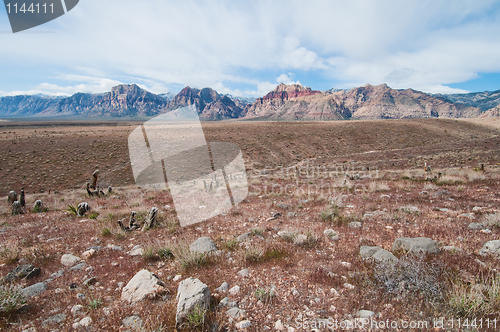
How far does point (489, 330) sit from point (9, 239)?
11.1m

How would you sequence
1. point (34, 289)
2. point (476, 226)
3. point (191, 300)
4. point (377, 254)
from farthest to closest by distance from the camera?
point (476, 226)
point (377, 254)
point (34, 289)
point (191, 300)

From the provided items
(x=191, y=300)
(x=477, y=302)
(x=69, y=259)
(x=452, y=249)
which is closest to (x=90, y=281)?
(x=69, y=259)

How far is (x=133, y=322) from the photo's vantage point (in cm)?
300

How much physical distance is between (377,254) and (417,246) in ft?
3.05

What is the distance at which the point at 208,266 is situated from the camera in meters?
4.50

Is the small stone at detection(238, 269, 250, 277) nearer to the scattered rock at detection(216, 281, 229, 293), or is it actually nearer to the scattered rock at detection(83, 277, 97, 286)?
the scattered rock at detection(216, 281, 229, 293)

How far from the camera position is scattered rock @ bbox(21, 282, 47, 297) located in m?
3.77

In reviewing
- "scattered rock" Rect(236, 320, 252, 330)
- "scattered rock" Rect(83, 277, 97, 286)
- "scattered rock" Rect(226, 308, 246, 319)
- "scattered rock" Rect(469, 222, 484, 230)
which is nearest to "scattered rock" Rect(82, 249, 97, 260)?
"scattered rock" Rect(83, 277, 97, 286)

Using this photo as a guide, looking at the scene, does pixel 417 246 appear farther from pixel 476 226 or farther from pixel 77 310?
pixel 77 310

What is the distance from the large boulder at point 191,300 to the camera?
9.50 feet

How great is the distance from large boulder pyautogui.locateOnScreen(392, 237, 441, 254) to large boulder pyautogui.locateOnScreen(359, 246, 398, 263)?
48 cm

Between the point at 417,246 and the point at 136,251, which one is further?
the point at 136,251

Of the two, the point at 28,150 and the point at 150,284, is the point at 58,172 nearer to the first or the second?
the point at 28,150

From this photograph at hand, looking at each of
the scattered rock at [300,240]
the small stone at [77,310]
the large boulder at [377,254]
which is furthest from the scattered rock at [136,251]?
the large boulder at [377,254]
